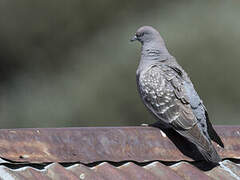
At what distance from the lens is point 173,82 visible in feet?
21.8

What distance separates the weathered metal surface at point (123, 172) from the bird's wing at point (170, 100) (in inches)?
18.2

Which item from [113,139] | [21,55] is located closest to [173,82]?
[113,139]

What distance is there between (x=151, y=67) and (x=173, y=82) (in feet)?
1.25

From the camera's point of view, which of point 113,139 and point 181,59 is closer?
point 113,139

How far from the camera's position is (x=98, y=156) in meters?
5.22

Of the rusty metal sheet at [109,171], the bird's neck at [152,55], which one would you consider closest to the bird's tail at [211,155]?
the rusty metal sheet at [109,171]

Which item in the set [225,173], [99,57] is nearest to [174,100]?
[225,173]

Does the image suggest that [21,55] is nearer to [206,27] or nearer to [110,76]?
[110,76]

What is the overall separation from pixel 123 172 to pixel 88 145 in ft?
0.92

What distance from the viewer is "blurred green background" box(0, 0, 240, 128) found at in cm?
1537

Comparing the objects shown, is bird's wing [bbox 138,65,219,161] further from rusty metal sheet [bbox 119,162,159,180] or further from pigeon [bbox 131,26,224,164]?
rusty metal sheet [bbox 119,162,159,180]

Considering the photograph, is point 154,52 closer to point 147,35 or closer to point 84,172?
point 147,35

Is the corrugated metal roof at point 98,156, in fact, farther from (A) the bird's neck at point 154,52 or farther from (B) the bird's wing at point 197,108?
(A) the bird's neck at point 154,52

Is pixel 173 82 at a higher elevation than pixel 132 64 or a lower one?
higher
